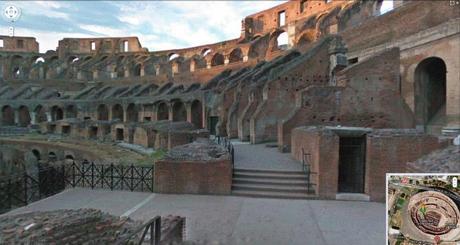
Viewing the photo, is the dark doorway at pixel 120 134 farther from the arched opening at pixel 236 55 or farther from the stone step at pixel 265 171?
the arched opening at pixel 236 55

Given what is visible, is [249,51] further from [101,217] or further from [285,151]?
[101,217]

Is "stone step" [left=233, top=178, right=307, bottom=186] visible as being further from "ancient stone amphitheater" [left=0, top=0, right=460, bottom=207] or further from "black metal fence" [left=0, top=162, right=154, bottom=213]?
"black metal fence" [left=0, top=162, right=154, bottom=213]

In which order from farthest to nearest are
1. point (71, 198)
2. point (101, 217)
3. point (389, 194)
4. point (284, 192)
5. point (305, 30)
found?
1. point (305, 30)
2. point (284, 192)
3. point (71, 198)
4. point (101, 217)
5. point (389, 194)

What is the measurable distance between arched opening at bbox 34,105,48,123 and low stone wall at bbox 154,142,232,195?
125ft

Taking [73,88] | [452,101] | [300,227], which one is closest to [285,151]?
[300,227]

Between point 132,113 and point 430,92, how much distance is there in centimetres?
3112

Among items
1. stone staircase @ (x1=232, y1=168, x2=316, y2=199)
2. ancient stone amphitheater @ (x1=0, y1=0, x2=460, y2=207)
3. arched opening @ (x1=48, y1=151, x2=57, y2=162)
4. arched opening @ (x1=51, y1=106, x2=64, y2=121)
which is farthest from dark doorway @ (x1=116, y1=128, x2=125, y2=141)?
arched opening @ (x1=51, y1=106, x2=64, y2=121)

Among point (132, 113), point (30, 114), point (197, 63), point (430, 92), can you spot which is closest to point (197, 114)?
point (132, 113)

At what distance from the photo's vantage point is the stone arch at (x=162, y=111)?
33.9 m

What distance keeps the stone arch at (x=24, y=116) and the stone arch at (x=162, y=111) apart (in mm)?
20784

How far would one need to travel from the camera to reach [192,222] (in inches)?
263

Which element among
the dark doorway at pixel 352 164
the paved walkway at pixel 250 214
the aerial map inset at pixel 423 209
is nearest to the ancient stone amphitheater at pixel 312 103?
the dark doorway at pixel 352 164

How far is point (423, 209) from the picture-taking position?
2.79 meters

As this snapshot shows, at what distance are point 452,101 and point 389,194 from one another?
1637 centimetres
